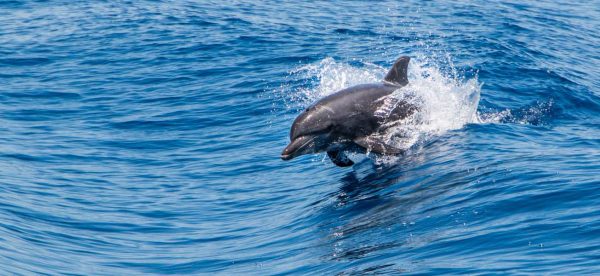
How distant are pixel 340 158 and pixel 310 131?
1.04 m

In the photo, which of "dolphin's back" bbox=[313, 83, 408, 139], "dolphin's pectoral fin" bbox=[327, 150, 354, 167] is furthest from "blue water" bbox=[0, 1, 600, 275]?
"dolphin's back" bbox=[313, 83, 408, 139]

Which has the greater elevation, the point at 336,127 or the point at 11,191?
the point at 336,127

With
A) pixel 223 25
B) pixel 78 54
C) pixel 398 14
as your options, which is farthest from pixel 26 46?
pixel 398 14

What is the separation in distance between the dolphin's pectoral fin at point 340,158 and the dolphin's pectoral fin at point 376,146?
44 centimetres

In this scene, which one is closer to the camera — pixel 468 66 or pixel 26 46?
pixel 468 66

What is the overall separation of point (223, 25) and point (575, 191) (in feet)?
62.3

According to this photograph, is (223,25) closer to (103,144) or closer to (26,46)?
(26,46)

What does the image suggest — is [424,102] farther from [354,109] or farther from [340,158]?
[340,158]

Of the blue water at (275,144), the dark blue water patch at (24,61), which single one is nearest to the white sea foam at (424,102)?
the blue water at (275,144)

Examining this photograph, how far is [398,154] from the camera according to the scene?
604 inches

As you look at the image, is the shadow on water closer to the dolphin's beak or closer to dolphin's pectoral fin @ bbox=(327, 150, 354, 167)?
dolphin's pectoral fin @ bbox=(327, 150, 354, 167)

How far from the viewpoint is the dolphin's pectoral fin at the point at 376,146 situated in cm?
1515

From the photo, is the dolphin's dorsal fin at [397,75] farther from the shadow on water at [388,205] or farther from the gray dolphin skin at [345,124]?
the shadow on water at [388,205]

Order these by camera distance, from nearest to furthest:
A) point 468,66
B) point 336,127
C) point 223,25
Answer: point 336,127 → point 468,66 → point 223,25
